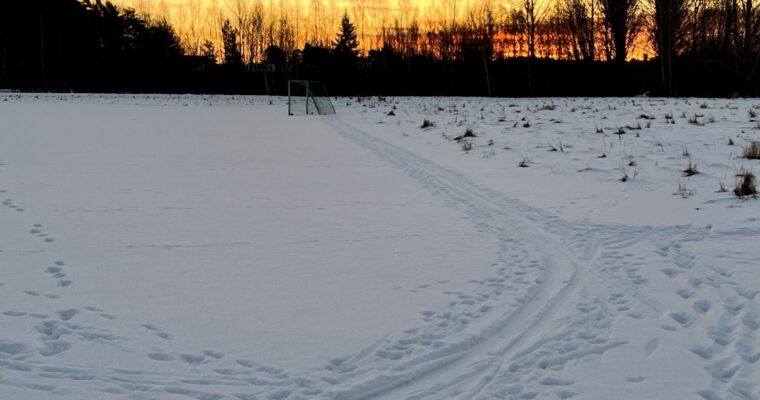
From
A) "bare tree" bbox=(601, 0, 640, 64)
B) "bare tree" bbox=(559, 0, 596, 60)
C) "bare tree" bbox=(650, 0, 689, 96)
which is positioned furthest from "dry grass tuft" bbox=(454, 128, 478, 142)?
"bare tree" bbox=(559, 0, 596, 60)

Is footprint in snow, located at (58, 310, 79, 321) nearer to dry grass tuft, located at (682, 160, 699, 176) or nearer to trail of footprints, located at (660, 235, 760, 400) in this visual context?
trail of footprints, located at (660, 235, 760, 400)

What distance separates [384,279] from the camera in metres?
4.67

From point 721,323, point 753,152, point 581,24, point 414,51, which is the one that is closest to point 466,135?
point 753,152

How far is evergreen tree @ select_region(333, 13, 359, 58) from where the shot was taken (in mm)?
56031

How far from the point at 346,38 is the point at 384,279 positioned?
5549 centimetres

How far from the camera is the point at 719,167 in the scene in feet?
28.3

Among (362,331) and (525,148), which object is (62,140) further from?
(362,331)

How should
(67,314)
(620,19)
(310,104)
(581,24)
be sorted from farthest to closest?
1. (581,24)
2. (620,19)
3. (310,104)
4. (67,314)

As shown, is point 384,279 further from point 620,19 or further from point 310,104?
point 620,19

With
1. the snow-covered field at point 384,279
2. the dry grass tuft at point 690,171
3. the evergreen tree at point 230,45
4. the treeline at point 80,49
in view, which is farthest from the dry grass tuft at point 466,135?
the evergreen tree at point 230,45

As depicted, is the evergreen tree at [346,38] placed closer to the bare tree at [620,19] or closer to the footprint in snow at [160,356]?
the bare tree at [620,19]

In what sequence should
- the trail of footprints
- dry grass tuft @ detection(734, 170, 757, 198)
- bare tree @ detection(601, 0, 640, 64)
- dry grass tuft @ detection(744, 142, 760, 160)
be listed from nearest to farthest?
the trail of footprints, dry grass tuft @ detection(734, 170, 757, 198), dry grass tuft @ detection(744, 142, 760, 160), bare tree @ detection(601, 0, 640, 64)

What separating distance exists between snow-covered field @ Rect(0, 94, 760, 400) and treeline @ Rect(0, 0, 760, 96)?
1128 inches

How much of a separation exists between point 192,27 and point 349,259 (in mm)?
66630
